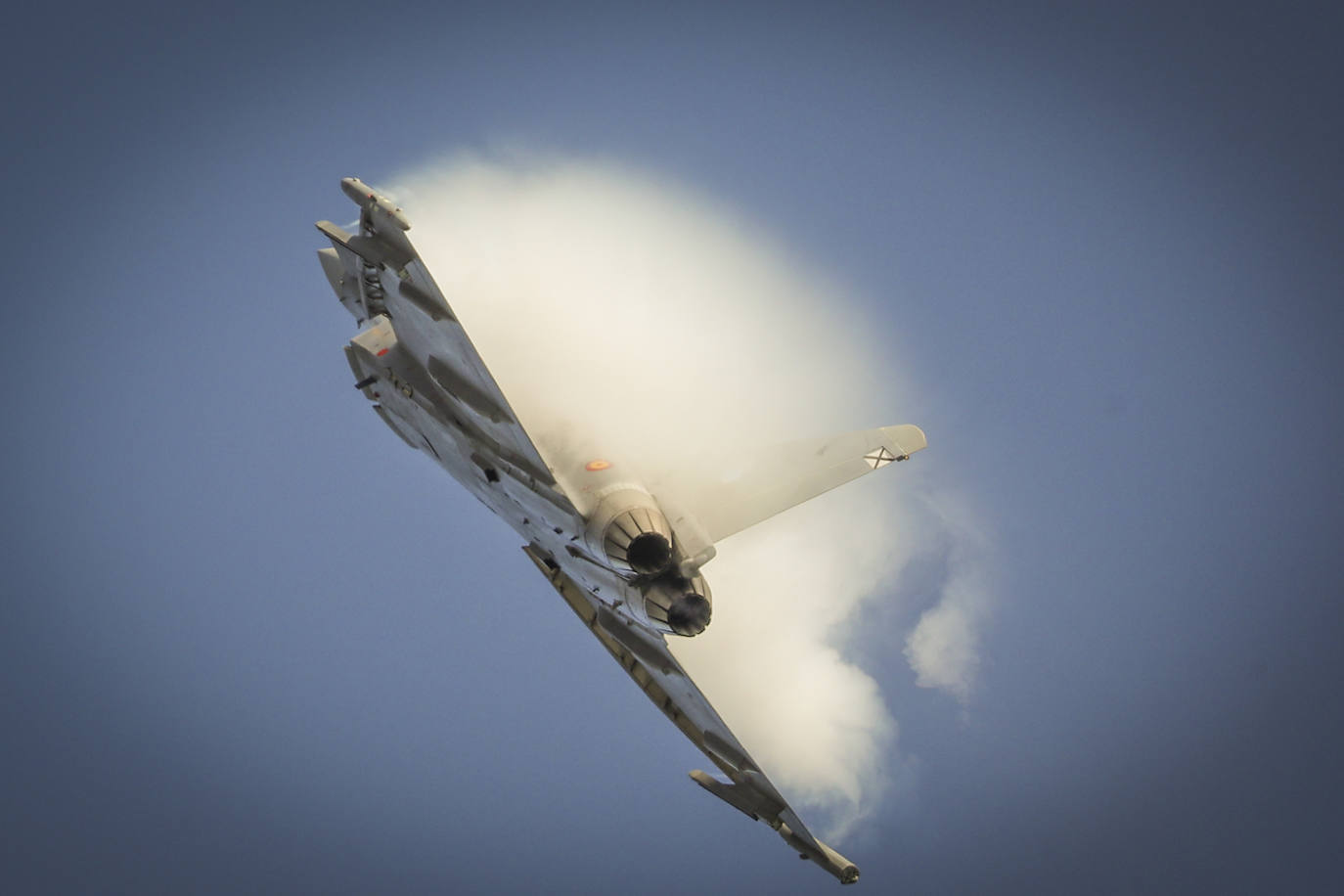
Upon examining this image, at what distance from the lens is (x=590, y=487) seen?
40.9 ft

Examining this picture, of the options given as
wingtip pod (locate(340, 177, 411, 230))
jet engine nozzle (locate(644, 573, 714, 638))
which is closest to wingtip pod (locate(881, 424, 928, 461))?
jet engine nozzle (locate(644, 573, 714, 638))

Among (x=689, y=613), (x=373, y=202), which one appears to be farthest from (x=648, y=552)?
(x=373, y=202)

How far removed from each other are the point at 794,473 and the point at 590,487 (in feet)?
10.5

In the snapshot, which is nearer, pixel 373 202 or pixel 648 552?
pixel 373 202

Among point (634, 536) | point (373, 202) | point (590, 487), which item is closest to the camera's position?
point (373, 202)

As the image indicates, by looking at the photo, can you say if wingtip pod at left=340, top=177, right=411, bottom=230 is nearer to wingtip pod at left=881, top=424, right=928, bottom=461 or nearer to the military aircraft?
the military aircraft

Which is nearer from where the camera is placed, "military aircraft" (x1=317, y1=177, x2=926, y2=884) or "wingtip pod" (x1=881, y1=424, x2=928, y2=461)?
"military aircraft" (x1=317, y1=177, x2=926, y2=884)

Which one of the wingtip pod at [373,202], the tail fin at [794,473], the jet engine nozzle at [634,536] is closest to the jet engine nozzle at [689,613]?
the jet engine nozzle at [634,536]

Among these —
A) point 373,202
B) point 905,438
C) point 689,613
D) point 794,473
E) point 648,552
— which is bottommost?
point 689,613

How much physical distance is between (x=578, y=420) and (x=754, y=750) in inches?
311

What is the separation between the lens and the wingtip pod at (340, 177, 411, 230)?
445 inches

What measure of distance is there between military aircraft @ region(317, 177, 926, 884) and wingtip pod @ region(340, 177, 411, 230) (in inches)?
0.6

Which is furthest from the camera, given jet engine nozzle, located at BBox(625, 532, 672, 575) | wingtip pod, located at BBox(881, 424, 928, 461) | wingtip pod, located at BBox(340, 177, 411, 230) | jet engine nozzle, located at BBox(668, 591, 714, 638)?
wingtip pod, located at BBox(881, 424, 928, 461)

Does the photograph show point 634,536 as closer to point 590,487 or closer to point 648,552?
point 648,552
